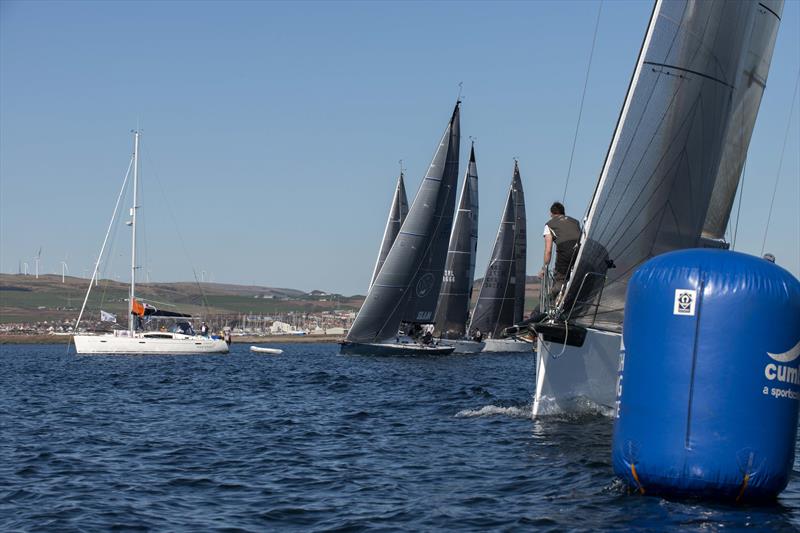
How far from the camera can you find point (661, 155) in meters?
19.3

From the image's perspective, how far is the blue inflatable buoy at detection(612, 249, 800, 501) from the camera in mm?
10047

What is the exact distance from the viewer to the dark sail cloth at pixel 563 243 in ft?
60.2

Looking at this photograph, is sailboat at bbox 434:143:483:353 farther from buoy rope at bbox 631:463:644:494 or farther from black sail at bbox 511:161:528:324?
buoy rope at bbox 631:463:644:494

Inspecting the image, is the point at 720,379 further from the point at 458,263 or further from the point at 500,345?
the point at 500,345

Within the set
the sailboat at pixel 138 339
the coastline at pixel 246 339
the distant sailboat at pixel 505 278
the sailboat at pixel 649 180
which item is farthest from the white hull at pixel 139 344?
the coastline at pixel 246 339

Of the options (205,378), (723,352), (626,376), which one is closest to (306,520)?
(626,376)

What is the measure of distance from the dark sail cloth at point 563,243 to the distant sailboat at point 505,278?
4931 cm

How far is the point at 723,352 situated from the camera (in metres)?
10.0

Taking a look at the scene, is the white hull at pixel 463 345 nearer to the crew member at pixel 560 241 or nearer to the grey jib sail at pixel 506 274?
the grey jib sail at pixel 506 274

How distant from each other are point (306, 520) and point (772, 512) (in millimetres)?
4660

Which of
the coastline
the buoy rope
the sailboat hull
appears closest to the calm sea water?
the buoy rope

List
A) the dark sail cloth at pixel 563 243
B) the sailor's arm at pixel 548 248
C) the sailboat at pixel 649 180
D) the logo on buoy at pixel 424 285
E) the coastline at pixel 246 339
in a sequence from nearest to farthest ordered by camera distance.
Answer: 1. the sailor's arm at pixel 548 248
2. the sailboat at pixel 649 180
3. the dark sail cloth at pixel 563 243
4. the logo on buoy at pixel 424 285
5. the coastline at pixel 246 339

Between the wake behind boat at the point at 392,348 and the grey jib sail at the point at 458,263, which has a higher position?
the grey jib sail at the point at 458,263

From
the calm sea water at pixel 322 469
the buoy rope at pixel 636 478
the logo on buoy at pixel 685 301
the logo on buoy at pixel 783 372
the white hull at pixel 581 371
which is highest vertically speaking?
the logo on buoy at pixel 685 301
